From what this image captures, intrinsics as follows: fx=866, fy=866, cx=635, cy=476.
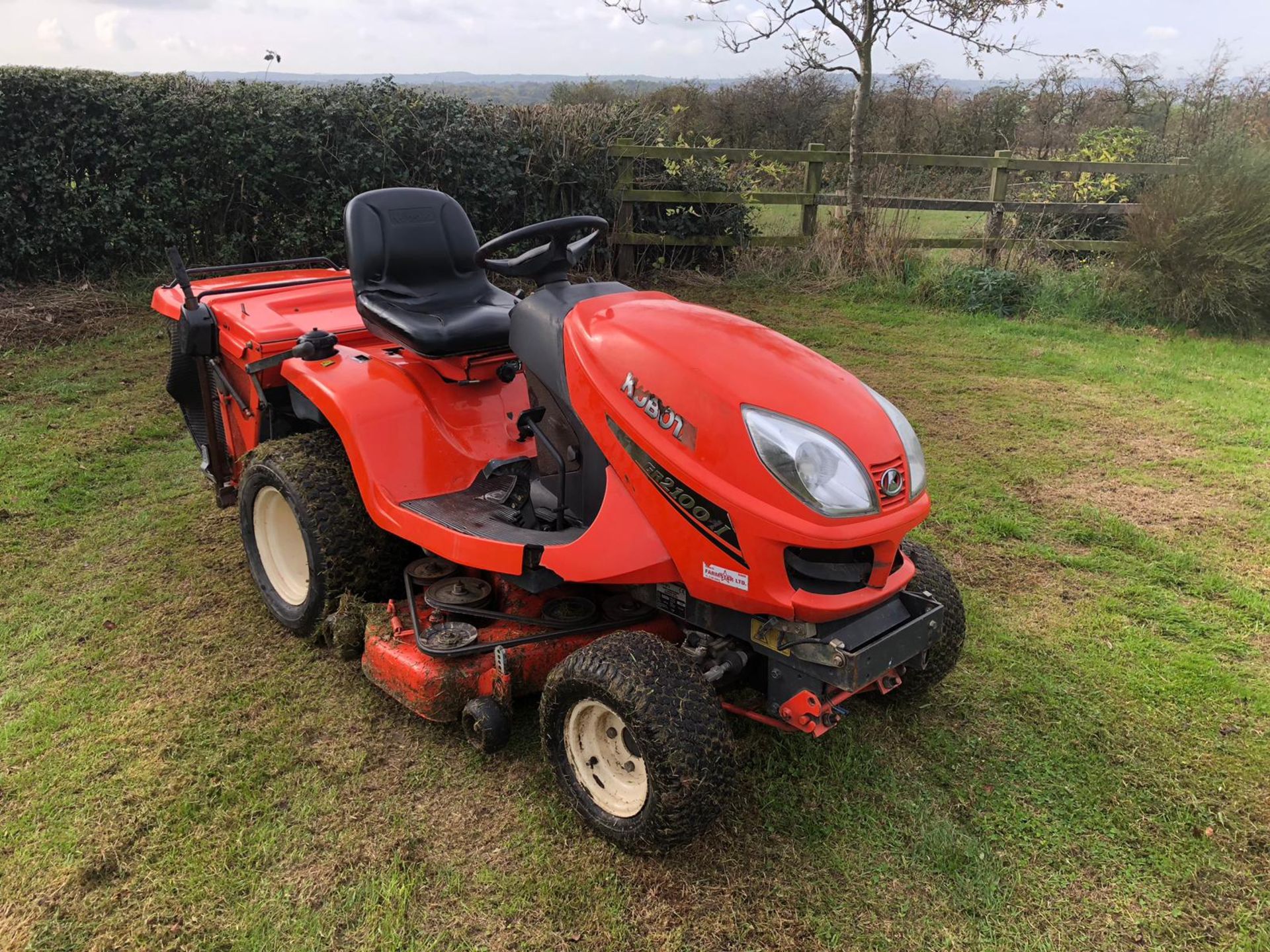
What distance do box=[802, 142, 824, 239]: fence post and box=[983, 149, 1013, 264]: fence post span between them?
174 cm

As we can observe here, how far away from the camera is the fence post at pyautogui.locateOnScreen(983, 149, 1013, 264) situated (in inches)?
345

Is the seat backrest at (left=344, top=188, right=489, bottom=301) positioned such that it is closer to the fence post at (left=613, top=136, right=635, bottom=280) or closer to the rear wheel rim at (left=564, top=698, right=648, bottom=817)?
the rear wheel rim at (left=564, top=698, right=648, bottom=817)

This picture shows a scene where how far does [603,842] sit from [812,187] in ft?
26.9

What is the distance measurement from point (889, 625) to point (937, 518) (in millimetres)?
2049

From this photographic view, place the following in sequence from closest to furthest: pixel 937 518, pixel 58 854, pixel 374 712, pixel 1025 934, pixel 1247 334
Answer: pixel 1025 934 < pixel 58 854 < pixel 374 712 < pixel 937 518 < pixel 1247 334

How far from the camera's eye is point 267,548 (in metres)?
3.32

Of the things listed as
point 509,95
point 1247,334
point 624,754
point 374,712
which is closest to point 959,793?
point 624,754

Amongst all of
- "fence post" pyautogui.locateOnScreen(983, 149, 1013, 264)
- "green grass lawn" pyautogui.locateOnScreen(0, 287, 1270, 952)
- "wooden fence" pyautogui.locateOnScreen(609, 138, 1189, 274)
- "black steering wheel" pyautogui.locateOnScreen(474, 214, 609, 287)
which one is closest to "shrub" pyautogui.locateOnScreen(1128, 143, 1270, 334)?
"wooden fence" pyautogui.locateOnScreen(609, 138, 1189, 274)

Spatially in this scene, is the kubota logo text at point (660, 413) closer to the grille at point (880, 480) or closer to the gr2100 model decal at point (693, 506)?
the gr2100 model decal at point (693, 506)

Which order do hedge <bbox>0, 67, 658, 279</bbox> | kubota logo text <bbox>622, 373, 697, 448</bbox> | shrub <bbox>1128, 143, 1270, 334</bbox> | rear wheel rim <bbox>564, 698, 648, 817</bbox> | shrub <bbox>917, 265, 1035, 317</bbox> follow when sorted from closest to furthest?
kubota logo text <bbox>622, 373, 697, 448</bbox>, rear wheel rim <bbox>564, 698, 648, 817</bbox>, hedge <bbox>0, 67, 658, 279</bbox>, shrub <bbox>1128, 143, 1270, 334</bbox>, shrub <bbox>917, 265, 1035, 317</bbox>

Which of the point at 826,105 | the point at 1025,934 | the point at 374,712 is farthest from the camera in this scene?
the point at 826,105

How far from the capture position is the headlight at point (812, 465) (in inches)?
78.9

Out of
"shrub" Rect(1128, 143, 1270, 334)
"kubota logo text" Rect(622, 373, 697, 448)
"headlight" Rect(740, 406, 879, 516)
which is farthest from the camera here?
"shrub" Rect(1128, 143, 1270, 334)

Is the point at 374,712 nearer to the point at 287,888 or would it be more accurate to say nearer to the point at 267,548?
the point at 287,888
